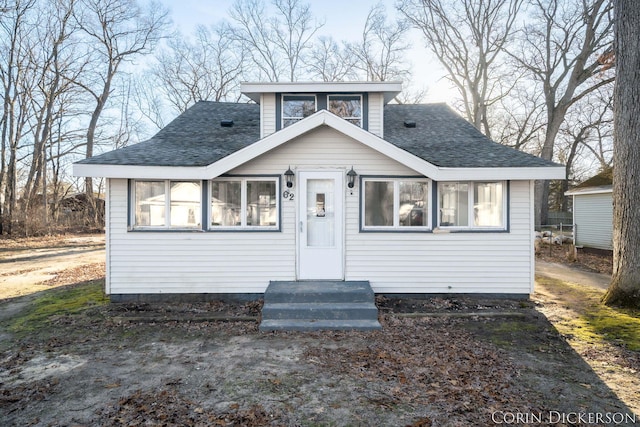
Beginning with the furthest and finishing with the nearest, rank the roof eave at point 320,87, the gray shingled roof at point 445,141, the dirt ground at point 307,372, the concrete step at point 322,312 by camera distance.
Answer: the roof eave at point 320,87, the gray shingled roof at point 445,141, the concrete step at point 322,312, the dirt ground at point 307,372

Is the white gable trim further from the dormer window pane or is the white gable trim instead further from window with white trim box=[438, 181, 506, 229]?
the dormer window pane

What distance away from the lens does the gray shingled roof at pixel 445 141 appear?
24.7 feet

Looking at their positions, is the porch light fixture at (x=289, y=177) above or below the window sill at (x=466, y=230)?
above

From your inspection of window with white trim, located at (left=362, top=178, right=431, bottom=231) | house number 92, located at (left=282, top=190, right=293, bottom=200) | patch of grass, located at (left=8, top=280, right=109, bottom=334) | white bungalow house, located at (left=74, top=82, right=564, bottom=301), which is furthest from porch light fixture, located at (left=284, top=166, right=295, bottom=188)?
patch of grass, located at (left=8, top=280, right=109, bottom=334)

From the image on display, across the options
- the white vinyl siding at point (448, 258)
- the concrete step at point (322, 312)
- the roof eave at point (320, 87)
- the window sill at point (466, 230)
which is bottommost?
the concrete step at point (322, 312)

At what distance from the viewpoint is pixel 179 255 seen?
7566mm

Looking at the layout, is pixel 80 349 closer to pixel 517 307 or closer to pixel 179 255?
pixel 179 255

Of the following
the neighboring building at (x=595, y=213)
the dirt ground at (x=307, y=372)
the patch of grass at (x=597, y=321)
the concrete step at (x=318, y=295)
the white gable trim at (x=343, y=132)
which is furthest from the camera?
the neighboring building at (x=595, y=213)

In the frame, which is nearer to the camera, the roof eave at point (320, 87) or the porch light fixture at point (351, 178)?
the porch light fixture at point (351, 178)

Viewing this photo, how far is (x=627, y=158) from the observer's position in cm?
729

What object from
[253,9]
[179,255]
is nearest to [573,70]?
[253,9]

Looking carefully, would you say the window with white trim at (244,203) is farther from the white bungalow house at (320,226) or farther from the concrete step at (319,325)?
the concrete step at (319,325)

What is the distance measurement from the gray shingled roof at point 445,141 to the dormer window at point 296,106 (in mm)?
2044

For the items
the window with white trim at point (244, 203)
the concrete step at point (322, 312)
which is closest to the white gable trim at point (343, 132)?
the window with white trim at point (244, 203)
